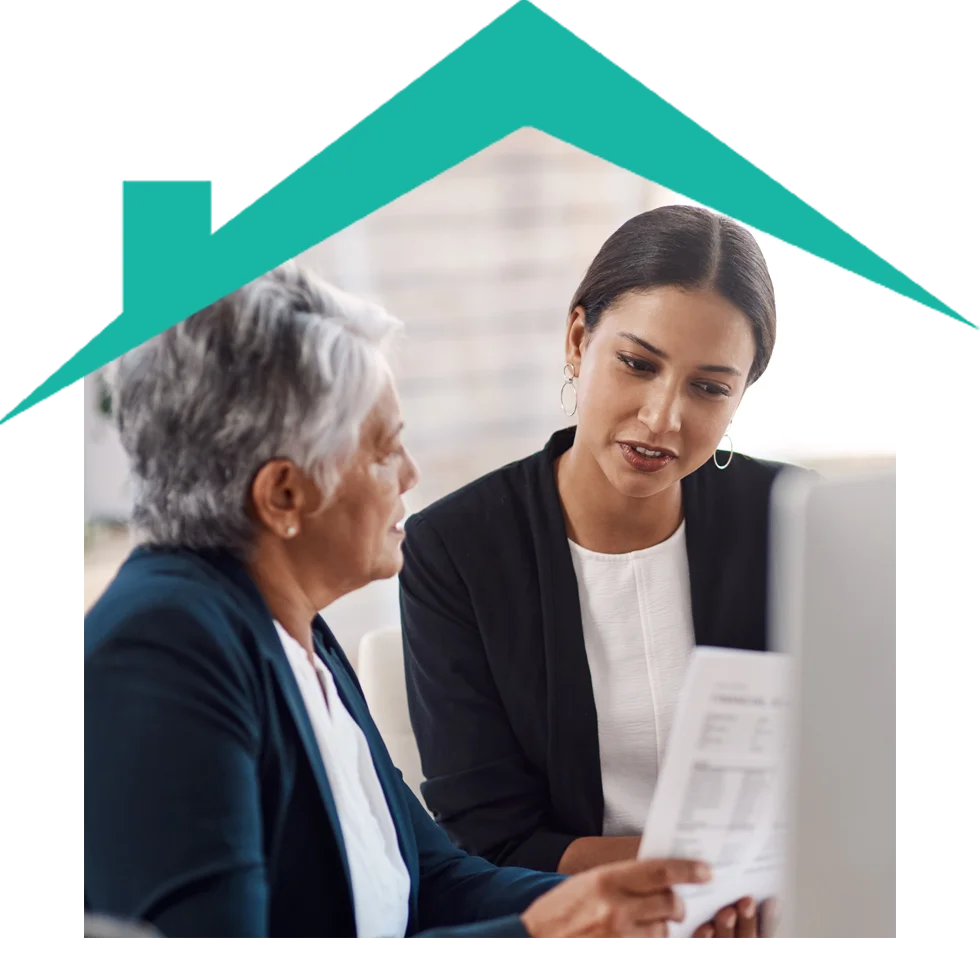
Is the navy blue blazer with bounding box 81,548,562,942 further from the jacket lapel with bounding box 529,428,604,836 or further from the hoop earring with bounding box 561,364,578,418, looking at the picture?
the hoop earring with bounding box 561,364,578,418

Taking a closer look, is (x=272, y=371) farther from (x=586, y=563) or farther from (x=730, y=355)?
(x=730, y=355)

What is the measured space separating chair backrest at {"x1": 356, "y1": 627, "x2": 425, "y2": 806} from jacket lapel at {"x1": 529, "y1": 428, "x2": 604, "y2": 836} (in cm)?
22

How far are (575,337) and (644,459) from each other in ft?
0.68

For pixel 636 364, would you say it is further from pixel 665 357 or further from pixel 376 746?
pixel 376 746

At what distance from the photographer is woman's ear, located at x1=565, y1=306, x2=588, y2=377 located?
6.03 ft

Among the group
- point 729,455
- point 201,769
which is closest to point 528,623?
point 729,455

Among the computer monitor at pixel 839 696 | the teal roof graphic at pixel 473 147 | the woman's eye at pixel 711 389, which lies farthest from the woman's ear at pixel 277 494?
the computer monitor at pixel 839 696

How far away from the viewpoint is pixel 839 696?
1.85m

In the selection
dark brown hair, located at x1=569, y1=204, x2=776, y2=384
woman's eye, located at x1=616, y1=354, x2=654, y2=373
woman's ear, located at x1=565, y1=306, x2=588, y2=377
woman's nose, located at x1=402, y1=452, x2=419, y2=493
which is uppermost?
dark brown hair, located at x1=569, y1=204, x2=776, y2=384

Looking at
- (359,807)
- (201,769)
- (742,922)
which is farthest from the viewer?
(742,922)

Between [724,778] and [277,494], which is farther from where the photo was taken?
[724,778]

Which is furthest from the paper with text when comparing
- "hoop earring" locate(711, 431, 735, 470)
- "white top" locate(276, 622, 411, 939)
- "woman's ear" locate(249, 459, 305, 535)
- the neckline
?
"woman's ear" locate(249, 459, 305, 535)

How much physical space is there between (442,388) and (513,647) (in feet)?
1.33

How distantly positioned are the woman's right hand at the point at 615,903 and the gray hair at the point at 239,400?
0.71 metres
